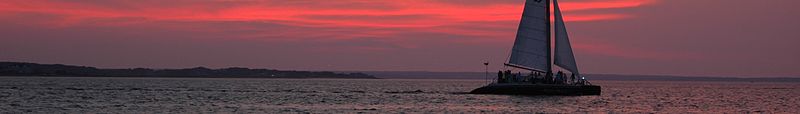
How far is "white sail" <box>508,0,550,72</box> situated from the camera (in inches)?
3031

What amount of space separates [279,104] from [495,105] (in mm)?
11397

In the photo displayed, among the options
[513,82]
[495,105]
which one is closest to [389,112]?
[495,105]

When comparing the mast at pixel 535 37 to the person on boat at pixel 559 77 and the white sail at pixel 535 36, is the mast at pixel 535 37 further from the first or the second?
the person on boat at pixel 559 77

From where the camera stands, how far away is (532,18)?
7719cm

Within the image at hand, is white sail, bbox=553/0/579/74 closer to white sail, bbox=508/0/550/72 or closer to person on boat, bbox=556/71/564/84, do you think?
white sail, bbox=508/0/550/72

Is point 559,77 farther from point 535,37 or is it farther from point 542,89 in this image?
point 535,37

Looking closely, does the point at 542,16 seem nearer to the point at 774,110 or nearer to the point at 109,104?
the point at 774,110

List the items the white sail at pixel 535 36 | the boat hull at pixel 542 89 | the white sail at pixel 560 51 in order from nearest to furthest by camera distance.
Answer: the boat hull at pixel 542 89 → the white sail at pixel 535 36 → the white sail at pixel 560 51

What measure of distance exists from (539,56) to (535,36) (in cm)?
126

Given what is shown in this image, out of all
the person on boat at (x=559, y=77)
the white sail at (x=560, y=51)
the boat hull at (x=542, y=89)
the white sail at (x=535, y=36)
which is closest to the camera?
the boat hull at (x=542, y=89)

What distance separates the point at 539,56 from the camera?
7756cm

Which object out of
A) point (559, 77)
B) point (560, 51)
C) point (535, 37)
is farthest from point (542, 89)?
point (560, 51)

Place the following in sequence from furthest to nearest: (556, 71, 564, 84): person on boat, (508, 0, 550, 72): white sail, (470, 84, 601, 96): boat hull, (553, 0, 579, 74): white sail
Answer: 1. (553, 0, 579, 74): white sail
2. (508, 0, 550, 72): white sail
3. (556, 71, 564, 84): person on boat
4. (470, 84, 601, 96): boat hull

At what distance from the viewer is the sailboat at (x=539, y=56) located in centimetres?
7594
